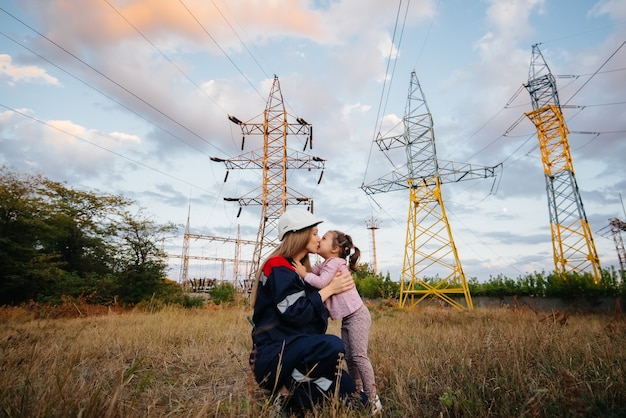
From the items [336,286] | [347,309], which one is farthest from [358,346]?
[336,286]

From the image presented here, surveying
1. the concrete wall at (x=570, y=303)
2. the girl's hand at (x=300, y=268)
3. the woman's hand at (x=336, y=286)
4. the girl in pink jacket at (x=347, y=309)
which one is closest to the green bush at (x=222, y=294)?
the concrete wall at (x=570, y=303)

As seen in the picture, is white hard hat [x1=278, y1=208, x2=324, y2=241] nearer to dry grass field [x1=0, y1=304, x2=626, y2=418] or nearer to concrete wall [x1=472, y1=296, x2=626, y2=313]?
dry grass field [x1=0, y1=304, x2=626, y2=418]

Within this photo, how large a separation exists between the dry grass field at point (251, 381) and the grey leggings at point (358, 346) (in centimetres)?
23

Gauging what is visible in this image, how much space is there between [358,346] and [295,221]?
1368 millimetres

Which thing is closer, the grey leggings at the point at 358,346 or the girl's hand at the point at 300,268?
the girl's hand at the point at 300,268

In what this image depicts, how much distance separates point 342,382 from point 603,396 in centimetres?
165

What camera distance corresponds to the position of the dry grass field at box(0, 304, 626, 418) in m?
1.68

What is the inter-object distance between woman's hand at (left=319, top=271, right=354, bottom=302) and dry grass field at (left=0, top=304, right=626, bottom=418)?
75 cm

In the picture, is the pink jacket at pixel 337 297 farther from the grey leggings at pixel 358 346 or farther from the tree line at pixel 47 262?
the tree line at pixel 47 262

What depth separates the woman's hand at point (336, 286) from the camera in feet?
8.07

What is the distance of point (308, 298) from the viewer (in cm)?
229

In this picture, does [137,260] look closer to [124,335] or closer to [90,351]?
[124,335]

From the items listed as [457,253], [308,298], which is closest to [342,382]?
[308,298]

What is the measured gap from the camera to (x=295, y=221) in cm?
269
